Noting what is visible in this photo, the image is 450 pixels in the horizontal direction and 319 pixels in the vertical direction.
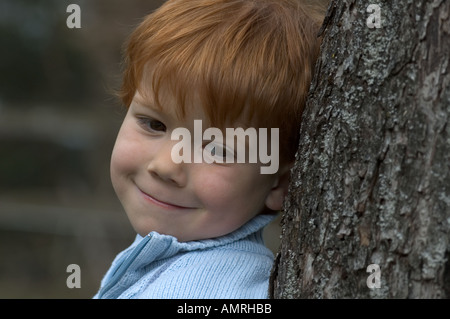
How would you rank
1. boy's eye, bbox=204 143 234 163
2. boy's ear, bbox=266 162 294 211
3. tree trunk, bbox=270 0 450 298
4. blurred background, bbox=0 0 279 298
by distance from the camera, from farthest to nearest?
blurred background, bbox=0 0 279 298 < boy's ear, bbox=266 162 294 211 < boy's eye, bbox=204 143 234 163 < tree trunk, bbox=270 0 450 298

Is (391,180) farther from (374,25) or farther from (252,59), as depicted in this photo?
(252,59)

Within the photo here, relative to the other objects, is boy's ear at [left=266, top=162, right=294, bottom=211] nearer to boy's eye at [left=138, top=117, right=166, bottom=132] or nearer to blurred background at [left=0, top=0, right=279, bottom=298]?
boy's eye at [left=138, top=117, right=166, bottom=132]

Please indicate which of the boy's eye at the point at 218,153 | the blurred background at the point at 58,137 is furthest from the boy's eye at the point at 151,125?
the blurred background at the point at 58,137

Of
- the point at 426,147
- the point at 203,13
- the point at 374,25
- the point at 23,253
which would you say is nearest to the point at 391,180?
the point at 426,147

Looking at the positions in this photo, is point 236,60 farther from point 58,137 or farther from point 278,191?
point 58,137

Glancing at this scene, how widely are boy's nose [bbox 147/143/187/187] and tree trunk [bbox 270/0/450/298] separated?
265mm

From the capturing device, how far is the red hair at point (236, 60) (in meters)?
1.46

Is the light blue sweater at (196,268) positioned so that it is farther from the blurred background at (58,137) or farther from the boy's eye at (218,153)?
the blurred background at (58,137)

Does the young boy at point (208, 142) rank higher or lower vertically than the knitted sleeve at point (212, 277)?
higher

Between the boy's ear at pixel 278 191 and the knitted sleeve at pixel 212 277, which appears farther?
the boy's ear at pixel 278 191

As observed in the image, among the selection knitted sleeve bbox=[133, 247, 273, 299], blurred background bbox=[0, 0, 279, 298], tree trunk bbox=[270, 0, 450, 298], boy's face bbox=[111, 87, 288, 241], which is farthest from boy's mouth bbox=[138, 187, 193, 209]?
blurred background bbox=[0, 0, 279, 298]

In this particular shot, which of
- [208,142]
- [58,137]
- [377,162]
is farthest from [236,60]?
[58,137]

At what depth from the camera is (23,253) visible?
5094 mm

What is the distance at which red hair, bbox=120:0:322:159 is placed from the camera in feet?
4.79
